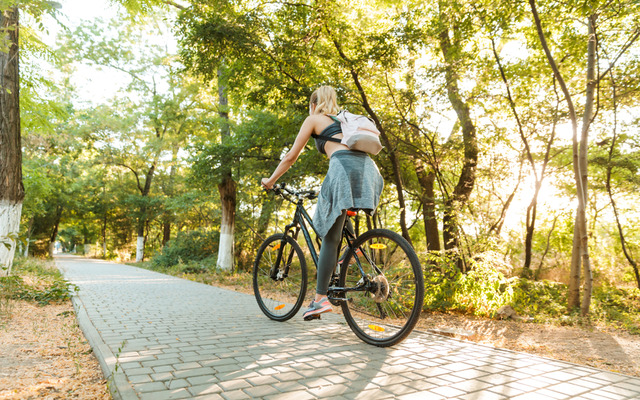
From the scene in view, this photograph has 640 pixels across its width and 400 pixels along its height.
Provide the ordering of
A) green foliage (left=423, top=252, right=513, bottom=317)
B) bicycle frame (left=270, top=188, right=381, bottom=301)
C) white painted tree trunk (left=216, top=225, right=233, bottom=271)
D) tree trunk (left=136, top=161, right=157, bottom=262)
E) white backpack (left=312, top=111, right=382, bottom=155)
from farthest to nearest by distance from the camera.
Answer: tree trunk (left=136, top=161, right=157, bottom=262), white painted tree trunk (left=216, top=225, right=233, bottom=271), green foliage (left=423, top=252, right=513, bottom=317), bicycle frame (left=270, top=188, right=381, bottom=301), white backpack (left=312, top=111, right=382, bottom=155)

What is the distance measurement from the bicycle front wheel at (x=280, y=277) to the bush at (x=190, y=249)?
13.4 metres

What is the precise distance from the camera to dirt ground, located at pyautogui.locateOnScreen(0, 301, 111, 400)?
2.42m

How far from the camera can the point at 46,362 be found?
10.2 feet

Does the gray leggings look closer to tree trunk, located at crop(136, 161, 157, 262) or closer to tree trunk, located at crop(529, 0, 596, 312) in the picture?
tree trunk, located at crop(529, 0, 596, 312)

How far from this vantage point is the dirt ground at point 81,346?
2.54 metres

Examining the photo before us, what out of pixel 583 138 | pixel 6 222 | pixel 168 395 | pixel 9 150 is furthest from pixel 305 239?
pixel 9 150

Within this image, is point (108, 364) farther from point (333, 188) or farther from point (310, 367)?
point (333, 188)

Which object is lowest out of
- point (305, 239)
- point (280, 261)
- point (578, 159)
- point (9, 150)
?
point (280, 261)

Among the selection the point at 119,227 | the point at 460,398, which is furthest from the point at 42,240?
the point at 460,398

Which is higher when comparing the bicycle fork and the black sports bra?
the black sports bra

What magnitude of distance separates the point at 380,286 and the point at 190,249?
16264 mm

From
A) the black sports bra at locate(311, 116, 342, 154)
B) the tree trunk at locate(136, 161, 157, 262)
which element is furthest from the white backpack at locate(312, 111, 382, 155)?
the tree trunk at locate(136, 161, 157, 262)

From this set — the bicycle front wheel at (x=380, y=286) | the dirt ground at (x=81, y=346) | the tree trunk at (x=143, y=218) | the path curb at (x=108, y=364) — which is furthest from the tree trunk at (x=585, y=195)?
the tree trunk at (x=143, y=218)

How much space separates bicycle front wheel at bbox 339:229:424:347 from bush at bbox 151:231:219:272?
14.9 metres
